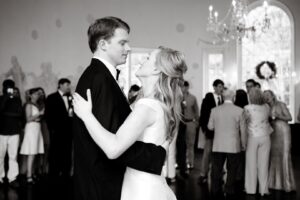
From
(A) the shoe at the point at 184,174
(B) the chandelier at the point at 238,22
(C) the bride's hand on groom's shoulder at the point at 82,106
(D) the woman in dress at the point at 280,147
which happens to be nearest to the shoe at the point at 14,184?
(A) the shoe at the point at 184,174

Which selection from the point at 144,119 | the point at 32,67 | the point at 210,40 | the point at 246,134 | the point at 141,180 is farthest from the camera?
the point at 210,40

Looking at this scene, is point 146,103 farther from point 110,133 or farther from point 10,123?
point 10,123

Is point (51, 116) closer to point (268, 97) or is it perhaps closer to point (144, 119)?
point (268, 97)

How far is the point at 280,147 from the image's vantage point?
682 cm

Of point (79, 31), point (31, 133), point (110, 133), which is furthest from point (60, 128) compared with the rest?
point (110, 133)

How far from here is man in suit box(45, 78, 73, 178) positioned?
7.77 meters

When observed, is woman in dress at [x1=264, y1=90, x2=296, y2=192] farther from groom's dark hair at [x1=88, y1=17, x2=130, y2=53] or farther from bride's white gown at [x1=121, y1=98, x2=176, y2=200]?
groom's dark hair at [x1=88, y1=17, x2=130, y2=53]

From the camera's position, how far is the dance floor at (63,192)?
5.94 meters

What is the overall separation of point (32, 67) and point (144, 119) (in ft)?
28.5

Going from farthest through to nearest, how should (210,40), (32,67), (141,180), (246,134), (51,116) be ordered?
(210,40), (32,67), (51,116), (246,134), (141,180)

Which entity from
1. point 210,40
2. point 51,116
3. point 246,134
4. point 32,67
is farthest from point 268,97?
point 32,67

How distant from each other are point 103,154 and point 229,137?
4560mm

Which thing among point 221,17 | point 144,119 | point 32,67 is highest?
point 221,17

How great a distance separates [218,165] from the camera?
650 cm
